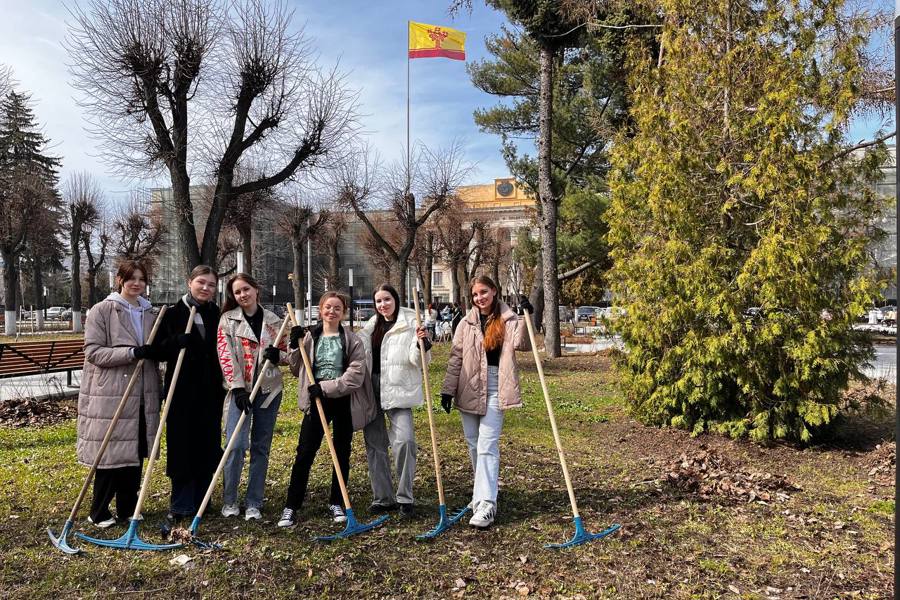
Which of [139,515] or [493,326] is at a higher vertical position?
[493,326]

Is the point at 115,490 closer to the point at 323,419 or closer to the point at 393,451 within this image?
the point at 323,419

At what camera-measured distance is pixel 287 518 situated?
4.65 metres

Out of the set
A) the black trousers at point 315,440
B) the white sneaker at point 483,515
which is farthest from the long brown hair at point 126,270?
the white sneaker at point 483,515

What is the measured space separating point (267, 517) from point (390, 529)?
98 centimetres

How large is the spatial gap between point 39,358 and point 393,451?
8.44 meters

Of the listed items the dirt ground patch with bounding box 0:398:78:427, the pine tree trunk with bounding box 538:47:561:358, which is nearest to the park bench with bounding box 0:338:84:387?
the dirt ground patch with bounding box 0:398:78:427

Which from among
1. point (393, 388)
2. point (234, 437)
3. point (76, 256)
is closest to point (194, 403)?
point (234, 437)

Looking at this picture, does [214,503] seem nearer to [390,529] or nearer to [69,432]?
[390,529]

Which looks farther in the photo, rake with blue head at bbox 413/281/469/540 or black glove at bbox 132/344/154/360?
rake with blue head at bbox 413/281/469/540

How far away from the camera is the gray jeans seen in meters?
4.91

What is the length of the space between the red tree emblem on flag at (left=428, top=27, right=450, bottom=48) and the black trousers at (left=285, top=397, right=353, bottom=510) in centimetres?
1877

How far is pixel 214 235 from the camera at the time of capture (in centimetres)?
1175

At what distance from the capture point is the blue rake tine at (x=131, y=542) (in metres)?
4.17

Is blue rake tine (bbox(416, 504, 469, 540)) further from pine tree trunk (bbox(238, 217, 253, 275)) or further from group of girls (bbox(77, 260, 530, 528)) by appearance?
pine tree trunk (bbox(238, 217, 253, 275))
